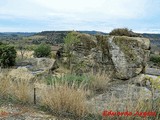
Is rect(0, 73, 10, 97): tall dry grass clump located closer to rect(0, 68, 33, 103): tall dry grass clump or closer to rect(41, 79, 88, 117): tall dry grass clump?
rect(0, 68, 33, 103): tall dry grass clump

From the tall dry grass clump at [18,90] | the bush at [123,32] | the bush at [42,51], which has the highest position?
the bush at [123,32]

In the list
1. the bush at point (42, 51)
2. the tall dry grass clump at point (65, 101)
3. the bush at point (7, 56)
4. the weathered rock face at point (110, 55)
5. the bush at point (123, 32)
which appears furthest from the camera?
the bush at point (42, 51)

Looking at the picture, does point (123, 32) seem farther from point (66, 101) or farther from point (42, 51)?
point (42, 51)

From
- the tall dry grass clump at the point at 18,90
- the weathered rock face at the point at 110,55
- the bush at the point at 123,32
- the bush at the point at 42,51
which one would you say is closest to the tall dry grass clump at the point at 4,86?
the tall dry grass clump at the point at 18,90

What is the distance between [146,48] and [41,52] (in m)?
13.0

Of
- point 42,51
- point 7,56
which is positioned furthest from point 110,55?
point 42,51

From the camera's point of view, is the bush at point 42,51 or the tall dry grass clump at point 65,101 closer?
the tall dry grass clump at point 65,101

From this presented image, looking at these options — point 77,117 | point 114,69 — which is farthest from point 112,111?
point 114,69

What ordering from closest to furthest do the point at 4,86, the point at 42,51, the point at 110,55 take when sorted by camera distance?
the point at 4,86
the point at 110,55
the point at 42,51

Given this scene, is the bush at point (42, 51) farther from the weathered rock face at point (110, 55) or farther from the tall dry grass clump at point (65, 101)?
the tall dry grass clump at point (65, 101)

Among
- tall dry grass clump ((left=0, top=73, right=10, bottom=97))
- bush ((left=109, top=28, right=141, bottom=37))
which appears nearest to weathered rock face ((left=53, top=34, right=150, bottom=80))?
bush ((left=109, top=28, right=141, bottom=37))

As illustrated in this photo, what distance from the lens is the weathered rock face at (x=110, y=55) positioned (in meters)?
11.5

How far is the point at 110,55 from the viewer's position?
38.6 ft

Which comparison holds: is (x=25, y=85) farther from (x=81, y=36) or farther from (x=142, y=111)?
(x=81, y=36)
